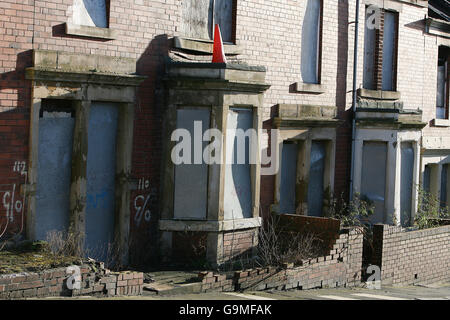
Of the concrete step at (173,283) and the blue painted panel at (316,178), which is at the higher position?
the blue painted panel at (316,178)

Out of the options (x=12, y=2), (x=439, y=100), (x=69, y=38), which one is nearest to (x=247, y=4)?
(x=69, y=38)

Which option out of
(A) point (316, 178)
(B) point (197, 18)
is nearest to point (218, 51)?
(B) point (197, 18)

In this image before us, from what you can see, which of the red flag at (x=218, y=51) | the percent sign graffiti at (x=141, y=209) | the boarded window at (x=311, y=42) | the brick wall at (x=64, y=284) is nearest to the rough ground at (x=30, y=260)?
the brick wall at (x=64, y=284)

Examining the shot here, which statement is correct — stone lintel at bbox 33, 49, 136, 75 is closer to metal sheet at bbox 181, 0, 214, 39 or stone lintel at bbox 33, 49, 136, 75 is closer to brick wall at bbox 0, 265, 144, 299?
metal sheet at bbox 181, 0, 214, 39

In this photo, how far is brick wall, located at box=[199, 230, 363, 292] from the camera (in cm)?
1069

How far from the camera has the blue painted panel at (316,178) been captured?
49.2 ft

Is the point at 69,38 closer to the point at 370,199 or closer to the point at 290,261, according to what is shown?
the point at 290,261

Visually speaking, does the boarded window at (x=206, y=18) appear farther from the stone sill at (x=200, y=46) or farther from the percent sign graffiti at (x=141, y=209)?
the percent sign graffiti at (x=141, y=209)

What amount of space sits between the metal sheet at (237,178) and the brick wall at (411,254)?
2.64 m

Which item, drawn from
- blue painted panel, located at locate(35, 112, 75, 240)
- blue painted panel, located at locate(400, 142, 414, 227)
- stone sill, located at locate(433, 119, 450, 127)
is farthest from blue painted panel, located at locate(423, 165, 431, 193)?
blue painted panel, located at locate(35, 112, 75, 240)

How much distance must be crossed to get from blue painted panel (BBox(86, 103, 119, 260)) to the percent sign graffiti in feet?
1.28

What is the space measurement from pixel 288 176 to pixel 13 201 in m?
6.32

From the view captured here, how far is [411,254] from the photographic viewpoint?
45.8 feet

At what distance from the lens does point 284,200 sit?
14.5 m
